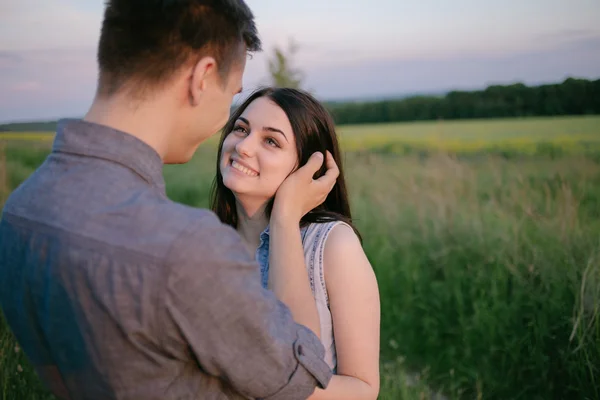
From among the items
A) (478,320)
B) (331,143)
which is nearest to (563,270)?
(478,320)

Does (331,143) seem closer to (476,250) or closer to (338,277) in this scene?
(338,277)

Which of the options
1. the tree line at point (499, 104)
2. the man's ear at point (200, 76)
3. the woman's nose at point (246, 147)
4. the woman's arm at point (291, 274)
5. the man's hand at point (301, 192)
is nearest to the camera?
the man's ear at point (200, 76)

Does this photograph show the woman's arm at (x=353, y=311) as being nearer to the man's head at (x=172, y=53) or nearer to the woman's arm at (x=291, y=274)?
the woman's arm at (x=291, y=274)

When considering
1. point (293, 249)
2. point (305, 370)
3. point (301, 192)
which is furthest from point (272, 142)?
point (305, 370)

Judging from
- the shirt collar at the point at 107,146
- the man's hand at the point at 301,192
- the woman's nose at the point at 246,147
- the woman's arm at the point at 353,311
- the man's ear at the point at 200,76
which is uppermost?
the man's ear at the point at 200,76

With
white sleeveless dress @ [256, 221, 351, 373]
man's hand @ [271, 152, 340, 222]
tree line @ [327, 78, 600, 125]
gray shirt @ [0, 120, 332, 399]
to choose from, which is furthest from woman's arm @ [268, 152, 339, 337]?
tree line @ [327, 78, 600, 125]

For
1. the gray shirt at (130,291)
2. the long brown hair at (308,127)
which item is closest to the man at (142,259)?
the gray shirt at (130,291)

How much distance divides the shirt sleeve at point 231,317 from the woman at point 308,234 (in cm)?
38

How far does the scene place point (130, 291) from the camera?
1.17m

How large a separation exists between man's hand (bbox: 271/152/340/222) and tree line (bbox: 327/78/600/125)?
4.15ft

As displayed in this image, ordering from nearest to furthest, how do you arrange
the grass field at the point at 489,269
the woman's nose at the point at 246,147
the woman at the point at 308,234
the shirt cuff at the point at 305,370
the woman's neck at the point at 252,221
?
1. the shirt cuff at the point at 305,370
2. the woman at the point at 308,234
3. the woman's nose at the point at 246,147
4. the woman's neck at the point at 252,221
5. the grass field at the point at 489,269

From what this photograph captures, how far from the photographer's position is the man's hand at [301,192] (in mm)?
2008

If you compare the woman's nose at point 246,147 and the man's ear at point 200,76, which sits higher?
the man's ear at point 200,76

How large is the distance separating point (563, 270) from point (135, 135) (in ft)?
12.5
